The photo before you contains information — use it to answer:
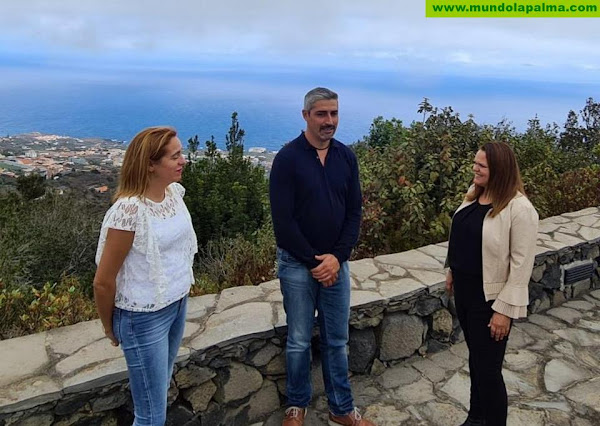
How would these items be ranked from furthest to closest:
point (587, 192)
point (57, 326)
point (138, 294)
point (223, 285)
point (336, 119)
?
point (587, 192)
point (223, 285)
point (57, 326)
point (336, 119)
point (138, 294)

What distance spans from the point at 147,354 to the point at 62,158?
15.8 meters

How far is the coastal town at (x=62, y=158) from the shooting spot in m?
10.6

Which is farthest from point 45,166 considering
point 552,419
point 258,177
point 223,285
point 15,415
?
point 552,419

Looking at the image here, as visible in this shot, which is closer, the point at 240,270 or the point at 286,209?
the point at 286,209

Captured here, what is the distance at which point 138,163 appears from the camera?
171 centimetres

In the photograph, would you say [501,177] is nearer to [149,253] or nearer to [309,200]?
[309,200]

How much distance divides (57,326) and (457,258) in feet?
7.37

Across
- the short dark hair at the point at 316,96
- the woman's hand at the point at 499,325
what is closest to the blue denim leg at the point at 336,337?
the woman's hand at the point at 499,325

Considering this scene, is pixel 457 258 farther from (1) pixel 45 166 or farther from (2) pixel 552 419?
(1) pixel 45 166

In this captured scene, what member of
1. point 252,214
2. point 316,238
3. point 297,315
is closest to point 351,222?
point 316,238

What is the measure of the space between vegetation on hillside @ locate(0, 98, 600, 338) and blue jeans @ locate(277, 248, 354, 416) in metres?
1.32

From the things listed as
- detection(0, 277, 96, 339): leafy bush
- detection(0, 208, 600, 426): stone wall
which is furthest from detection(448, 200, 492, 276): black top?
detection(0, 277, 96, 339): leafy bush

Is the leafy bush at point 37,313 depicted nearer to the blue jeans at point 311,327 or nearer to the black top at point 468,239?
the blue jeans at point 311,327

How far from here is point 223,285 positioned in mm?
3775
